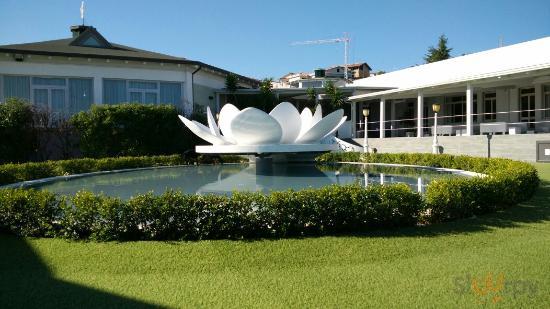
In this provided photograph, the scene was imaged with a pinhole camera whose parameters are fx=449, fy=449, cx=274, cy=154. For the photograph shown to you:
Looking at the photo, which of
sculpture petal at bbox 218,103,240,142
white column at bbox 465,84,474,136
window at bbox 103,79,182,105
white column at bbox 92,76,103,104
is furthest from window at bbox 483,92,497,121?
white column at bbox 92,76,103,104

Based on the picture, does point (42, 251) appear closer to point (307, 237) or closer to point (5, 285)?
point (5, 285)

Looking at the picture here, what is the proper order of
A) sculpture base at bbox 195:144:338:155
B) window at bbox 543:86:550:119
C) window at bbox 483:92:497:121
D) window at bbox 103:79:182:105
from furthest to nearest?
window at bbox 483:92:497:121, window at bbox 543:86:550:119, window at bbox 103:79:182:105, sculpture base at bbox 195:144:338:155

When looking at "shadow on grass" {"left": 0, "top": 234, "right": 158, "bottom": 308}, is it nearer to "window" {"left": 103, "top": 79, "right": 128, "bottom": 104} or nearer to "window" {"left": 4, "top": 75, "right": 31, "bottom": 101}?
"window" {"left": 4, "top": 75, "right": 31, "bottom": 101}

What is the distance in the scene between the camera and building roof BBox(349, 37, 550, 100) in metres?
20.3

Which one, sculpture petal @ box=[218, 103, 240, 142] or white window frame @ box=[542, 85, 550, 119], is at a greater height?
white window frame @ box=[542, 85, 550, 119]

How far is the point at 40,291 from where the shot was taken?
4.07 metres

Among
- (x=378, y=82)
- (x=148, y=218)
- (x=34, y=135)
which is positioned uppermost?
(x=378, y=82)

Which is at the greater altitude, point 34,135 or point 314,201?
point 34,135

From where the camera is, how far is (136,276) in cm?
446

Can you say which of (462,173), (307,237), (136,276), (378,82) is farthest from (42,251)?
(378,82)

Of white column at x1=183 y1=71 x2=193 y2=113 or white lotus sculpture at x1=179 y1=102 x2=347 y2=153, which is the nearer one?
white lotus sculpture at x1=179 y1=102 x2=347 y2=153

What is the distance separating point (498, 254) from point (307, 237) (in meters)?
2.22

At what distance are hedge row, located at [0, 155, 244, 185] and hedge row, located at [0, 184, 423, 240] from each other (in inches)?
244

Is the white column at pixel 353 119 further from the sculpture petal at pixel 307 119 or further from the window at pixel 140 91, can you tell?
the sculpture petal at pixel 307 119
